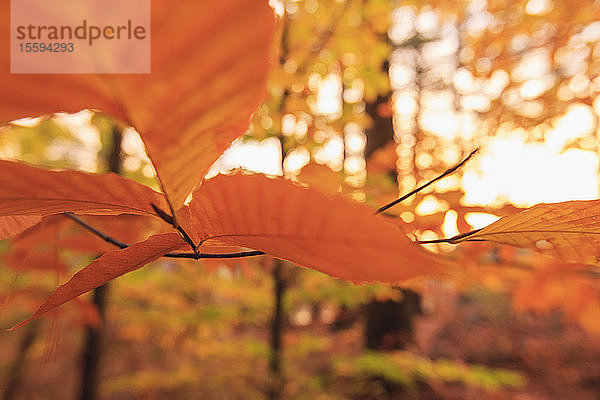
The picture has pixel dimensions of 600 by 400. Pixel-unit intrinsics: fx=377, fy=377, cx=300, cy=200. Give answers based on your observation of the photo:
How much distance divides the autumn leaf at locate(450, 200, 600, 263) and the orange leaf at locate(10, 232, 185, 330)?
192 millimetres

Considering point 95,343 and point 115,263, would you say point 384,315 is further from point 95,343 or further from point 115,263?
point 115,263

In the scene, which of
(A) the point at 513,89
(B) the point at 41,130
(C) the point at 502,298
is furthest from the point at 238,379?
(C) the point at 502,298

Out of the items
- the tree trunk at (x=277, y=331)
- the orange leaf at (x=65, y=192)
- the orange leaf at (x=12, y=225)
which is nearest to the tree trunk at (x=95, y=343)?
the tree trunk at (x=277, y=331)

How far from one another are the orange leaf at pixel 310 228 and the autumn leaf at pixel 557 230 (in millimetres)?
101

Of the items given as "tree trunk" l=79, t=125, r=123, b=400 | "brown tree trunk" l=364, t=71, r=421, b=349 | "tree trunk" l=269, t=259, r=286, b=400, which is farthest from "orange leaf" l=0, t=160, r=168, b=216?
"brown tree trunk" l=364, t=71, r=421, b=349

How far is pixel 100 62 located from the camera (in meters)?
0.15

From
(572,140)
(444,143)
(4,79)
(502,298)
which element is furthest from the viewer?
(502,298)

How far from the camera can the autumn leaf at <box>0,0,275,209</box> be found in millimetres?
140

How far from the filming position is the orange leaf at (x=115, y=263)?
22cm

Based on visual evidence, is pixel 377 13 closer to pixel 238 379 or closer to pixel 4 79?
pixel 4 79

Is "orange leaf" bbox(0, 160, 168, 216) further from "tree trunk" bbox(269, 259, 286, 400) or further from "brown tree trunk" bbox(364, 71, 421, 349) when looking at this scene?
"brown tree trunk" bbox(364, 71, 421, 349)

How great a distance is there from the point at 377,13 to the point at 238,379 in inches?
111

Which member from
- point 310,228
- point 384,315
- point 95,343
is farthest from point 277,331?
point 310,228

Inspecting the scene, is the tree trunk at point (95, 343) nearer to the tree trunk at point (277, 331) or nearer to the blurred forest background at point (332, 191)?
the blurred forest background at point (332, 191)
